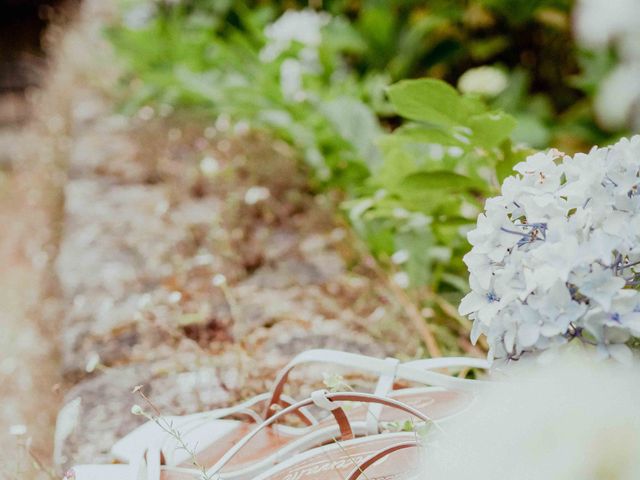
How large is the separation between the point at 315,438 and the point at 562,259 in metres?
0.45

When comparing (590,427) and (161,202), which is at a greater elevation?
(590,427)

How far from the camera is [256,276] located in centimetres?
200

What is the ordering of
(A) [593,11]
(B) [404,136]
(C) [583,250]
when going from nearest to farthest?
1. (C) [583,250]
2. (B) [404,136]
3. (A) [593,11]

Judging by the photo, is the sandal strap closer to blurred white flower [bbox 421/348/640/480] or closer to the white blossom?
blurred white flower [bbox 421/348/640/480]

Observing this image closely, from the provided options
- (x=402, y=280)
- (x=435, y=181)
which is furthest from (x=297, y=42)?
(x=435, y=181)

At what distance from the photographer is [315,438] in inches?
40.5

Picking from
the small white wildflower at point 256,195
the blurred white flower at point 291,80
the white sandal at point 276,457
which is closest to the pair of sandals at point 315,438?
the white sandal at point 276,457

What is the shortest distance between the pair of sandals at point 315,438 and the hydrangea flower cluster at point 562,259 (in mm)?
178

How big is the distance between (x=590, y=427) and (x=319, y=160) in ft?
6.34

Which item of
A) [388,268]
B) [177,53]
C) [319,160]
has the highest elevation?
[177,53]

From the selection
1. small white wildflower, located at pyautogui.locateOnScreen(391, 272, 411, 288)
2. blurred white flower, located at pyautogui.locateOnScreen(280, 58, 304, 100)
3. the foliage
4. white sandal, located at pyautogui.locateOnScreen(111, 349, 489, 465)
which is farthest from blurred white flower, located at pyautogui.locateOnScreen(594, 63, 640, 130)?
white sandal, located at pyautogui.locateOnScreen(111, 349, 489, 465)

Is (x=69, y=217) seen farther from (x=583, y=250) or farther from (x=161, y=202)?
(x=583, y=250)

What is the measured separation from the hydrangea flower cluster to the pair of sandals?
0.59 ft

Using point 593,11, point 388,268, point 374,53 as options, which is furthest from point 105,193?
point 593,11
